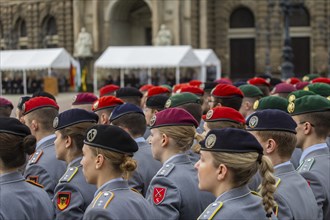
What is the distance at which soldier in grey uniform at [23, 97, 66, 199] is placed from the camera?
567 cm

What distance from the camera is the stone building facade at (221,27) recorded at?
126 ft

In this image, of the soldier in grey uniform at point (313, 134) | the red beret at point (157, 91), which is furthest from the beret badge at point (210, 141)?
the red beret at point (157, 91)

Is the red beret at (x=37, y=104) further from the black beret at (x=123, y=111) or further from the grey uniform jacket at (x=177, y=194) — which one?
the grey uniform jacket at (x=177, y=194)

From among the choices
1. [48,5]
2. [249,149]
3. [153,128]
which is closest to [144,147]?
[153,128]

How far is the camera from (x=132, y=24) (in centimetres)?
4362

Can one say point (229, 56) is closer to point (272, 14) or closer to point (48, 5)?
point (272, 14)

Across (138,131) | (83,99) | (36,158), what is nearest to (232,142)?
(138,131)

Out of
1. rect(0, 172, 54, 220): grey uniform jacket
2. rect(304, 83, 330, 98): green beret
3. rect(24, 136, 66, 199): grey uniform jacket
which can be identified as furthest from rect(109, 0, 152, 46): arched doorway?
rect(0, 172, 54, 220): grey uniform jacket

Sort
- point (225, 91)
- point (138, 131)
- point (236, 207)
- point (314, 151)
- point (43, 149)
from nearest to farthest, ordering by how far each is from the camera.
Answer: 1. point (236, 207)
2. point (314, 151)
3. point (43, 149)
4. point (138, 131)
5. point (225, 91)

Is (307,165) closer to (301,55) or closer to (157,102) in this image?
(157,102)

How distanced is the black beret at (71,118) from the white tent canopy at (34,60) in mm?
27527

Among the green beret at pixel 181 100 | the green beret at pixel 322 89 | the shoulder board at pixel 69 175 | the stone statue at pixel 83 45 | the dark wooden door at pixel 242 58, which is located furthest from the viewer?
the dark wooden door at pixel 242 58

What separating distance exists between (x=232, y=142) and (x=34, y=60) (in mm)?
30258

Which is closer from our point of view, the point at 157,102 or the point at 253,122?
the point at 253,122
